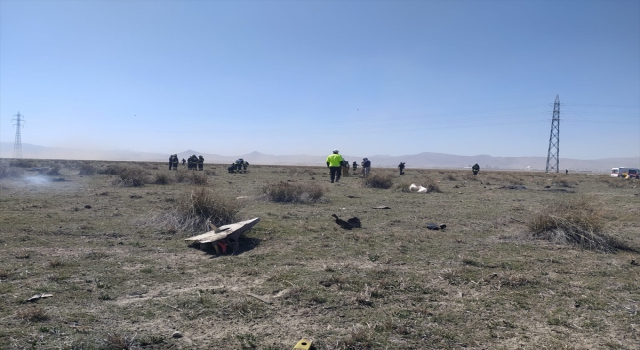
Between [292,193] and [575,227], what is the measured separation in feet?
27.8

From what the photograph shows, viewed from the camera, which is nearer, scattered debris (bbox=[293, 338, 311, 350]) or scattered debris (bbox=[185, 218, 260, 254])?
scattered debris (bbox=[293, 338, 311, 350])

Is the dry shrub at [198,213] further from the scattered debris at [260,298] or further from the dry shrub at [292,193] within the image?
the dry shrub at [292,193]

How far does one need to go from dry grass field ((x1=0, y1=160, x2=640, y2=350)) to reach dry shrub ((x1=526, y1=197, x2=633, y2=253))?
0.09 feet

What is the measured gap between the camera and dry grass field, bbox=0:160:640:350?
4.13 m

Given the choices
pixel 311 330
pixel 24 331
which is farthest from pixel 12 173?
pixel 311 330

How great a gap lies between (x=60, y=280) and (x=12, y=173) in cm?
2245

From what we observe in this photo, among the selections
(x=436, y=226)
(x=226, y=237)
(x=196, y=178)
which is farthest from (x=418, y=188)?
(x=226, y=237)

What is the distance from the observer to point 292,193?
14430 mm

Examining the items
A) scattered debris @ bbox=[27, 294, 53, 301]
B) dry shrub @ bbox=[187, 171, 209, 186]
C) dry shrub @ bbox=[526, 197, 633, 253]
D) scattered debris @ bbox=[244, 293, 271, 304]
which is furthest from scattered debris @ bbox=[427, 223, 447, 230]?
dry shrub @ bbox=[187, 171, 209, 186]

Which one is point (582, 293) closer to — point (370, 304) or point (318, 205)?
point (370, 304)

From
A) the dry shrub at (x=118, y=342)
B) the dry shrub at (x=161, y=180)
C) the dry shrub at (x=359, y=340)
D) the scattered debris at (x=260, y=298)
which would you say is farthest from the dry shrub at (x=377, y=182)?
the dry shrub at (x=118, y=342)

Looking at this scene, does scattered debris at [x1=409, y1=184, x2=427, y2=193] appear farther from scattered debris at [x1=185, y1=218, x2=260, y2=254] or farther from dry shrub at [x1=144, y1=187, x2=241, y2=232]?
scattered debris at [x1=185, y1=218, x2=260, y2=254]

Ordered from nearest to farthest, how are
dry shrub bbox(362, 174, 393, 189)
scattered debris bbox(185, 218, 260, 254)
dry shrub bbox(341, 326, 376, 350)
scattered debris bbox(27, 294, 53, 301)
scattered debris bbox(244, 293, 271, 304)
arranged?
dry shrub bbox(341, 326, 376, 350), scattered debris bbox(27, 294, 53, 301), scattered debris bbox(244, 293, 271, 304), scattered debris bbox(185, 218, 260, 254), dry shrub bbox(362, 174, 393, 189)

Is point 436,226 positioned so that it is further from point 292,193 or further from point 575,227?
point 292,193
